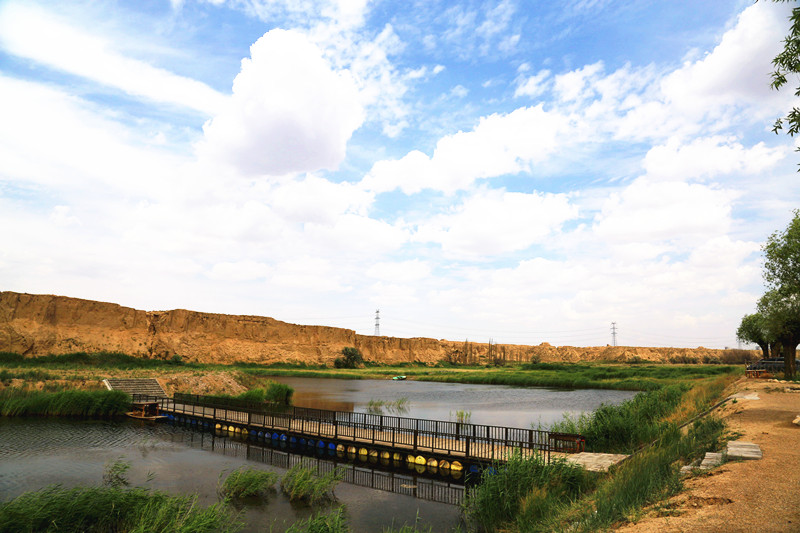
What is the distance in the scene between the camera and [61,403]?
3256cm

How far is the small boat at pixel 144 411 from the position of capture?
34.4 m

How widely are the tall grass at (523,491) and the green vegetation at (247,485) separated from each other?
714 centimetres

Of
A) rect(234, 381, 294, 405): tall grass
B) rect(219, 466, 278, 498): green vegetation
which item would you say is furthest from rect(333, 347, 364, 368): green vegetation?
rect(219, 466, 278, 498): green vegetation

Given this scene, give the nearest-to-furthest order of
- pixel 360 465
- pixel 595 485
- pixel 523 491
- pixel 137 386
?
pixel 595 485, pixel 523 491, pixel 360 465, pixel 137 386

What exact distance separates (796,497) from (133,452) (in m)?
25.2

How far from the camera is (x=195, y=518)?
36.2ft

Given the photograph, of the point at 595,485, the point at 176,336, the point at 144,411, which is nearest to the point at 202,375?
the point at 144,411

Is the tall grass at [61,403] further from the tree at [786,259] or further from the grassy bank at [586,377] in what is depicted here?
the tree at [786,259]

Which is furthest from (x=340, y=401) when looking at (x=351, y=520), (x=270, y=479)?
(x=351, y=520)

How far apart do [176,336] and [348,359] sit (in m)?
36.3

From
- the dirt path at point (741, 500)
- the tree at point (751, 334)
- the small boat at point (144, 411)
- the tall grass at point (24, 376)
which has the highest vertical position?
the tree at point (751, 334)

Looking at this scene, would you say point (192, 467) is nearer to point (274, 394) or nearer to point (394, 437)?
point (394, 437)

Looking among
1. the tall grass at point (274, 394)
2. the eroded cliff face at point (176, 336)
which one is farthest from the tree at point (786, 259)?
the eroded cliff face at point (176, 336)

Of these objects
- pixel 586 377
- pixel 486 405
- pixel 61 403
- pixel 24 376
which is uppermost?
pixel 24 376
